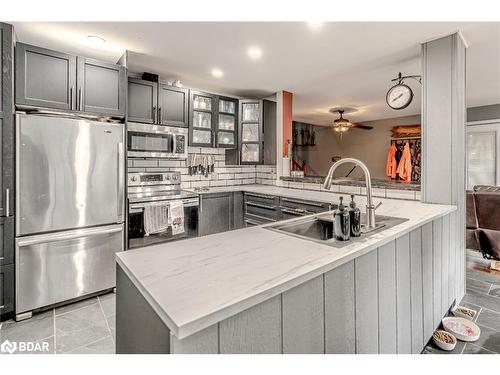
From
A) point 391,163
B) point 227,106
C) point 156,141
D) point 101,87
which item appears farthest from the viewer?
point 391,163

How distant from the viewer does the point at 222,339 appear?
77 centimetres

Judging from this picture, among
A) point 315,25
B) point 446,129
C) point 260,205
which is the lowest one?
point 260,205

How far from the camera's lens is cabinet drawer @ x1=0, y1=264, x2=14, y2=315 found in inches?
86.4

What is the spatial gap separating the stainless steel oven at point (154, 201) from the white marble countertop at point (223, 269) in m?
1.78

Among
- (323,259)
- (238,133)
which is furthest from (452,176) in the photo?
(238,133)

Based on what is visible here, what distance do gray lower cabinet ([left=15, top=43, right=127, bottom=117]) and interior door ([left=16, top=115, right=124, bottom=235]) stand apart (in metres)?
0.17

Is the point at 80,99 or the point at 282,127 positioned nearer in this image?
the point at 80,99

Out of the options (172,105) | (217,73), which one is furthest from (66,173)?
(217,73)

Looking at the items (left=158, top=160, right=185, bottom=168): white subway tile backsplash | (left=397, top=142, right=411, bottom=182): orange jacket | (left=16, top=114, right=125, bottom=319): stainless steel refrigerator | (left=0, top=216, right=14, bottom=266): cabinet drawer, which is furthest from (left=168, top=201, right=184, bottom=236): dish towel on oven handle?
(left=397, top=142, right=411, bottom=182): orange jacket

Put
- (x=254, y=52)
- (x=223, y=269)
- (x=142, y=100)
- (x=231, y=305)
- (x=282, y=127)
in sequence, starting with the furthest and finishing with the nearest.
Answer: (x=282, y=127), (x=142, y=100), (x=254, y=52), (x=223, y=269), (x=231, y=305)

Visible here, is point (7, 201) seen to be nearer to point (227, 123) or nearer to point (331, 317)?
point (331, 317)

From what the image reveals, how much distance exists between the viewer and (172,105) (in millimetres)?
3475

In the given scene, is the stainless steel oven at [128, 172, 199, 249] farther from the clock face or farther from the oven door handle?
Result: the clock face

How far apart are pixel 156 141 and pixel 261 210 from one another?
1.57 metres
